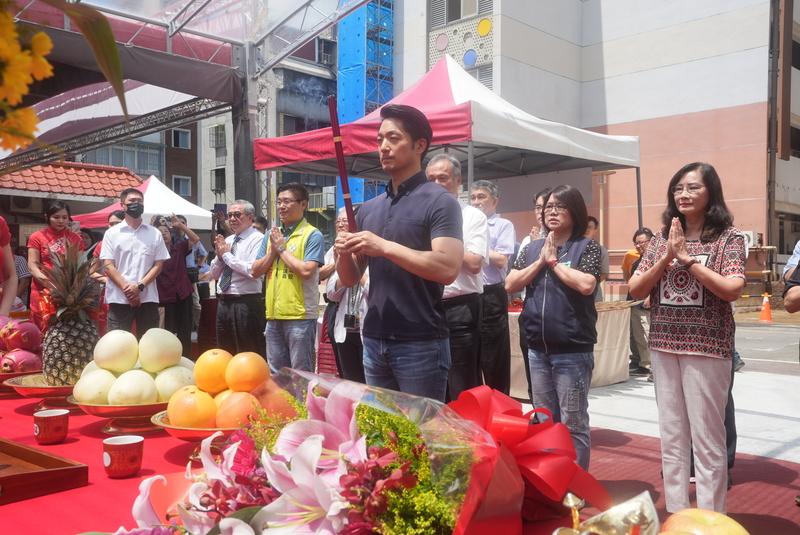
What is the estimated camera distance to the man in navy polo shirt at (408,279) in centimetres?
204

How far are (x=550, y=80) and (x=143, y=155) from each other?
21.0 metres

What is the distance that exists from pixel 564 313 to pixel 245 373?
1640 millimetres

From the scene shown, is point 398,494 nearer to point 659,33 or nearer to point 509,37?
point 509,37

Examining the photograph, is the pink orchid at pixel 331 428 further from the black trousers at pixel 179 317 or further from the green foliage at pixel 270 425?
the black trousers at pixel 179 317

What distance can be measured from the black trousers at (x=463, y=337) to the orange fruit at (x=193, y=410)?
1.70 meters

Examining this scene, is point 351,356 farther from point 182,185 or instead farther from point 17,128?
point 182,185

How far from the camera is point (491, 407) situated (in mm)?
975

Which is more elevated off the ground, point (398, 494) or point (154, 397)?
point (398, 494)

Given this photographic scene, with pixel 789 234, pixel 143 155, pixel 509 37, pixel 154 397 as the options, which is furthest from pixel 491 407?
pixel 143 155

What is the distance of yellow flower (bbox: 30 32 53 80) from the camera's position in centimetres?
50

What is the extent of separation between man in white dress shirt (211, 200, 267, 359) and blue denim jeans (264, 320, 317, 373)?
856 mm

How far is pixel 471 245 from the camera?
313 cm

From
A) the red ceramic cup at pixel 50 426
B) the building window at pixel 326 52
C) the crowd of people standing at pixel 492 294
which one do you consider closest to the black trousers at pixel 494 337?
the crowd of people standing at pixel 492 294

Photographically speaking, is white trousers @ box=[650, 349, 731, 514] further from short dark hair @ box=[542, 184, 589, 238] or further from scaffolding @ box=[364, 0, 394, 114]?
scaffolding @ box=[364, 0, 394, 114]
